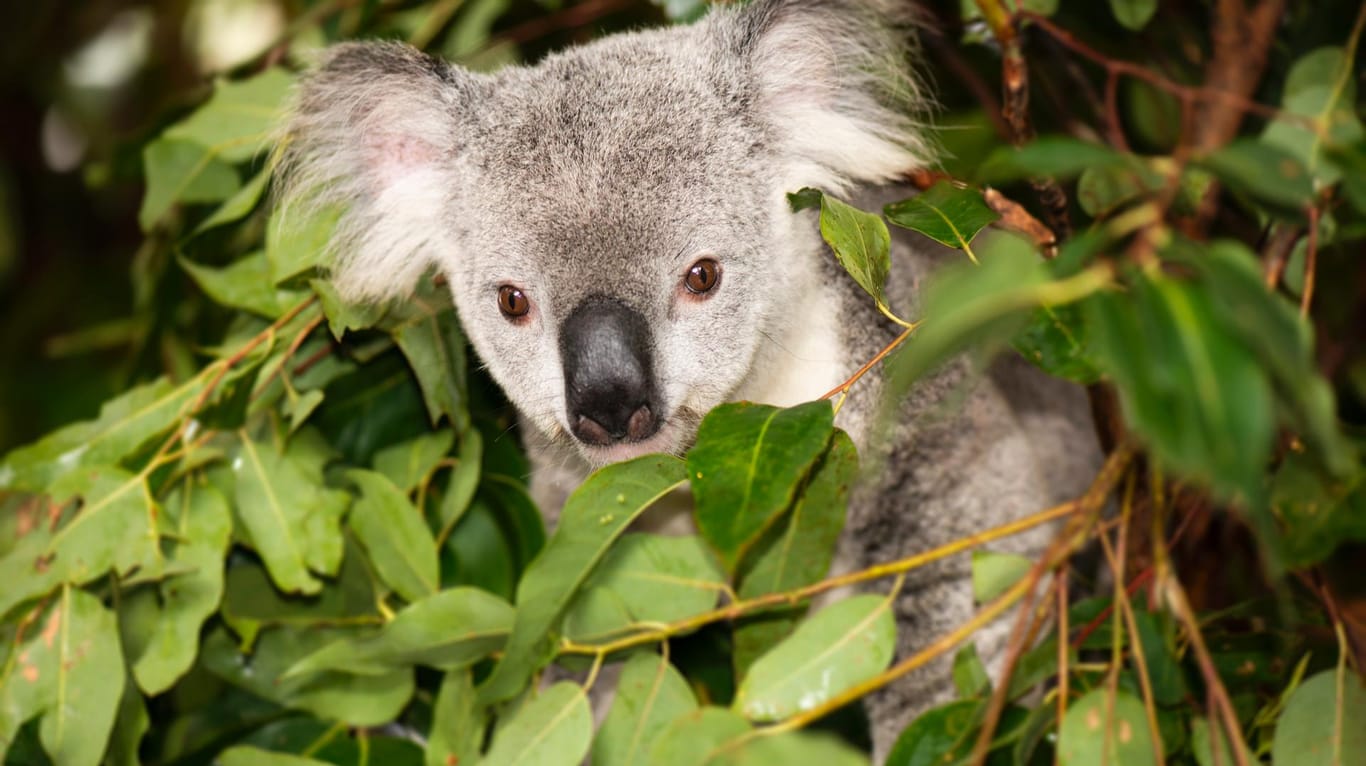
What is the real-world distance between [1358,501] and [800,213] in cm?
94

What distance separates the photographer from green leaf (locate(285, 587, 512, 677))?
66.3 inches

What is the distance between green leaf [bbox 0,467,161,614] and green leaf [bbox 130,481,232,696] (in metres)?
0.06

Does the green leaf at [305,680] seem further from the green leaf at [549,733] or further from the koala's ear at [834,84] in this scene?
the koala's ear at [834,84]

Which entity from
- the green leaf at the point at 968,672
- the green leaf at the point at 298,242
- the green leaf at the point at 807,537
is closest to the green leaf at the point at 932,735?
the green leaf at the point at 968,672

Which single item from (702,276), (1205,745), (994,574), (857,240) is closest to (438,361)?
(702,276)

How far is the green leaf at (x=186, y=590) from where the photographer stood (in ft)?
6.05

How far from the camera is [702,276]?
5.82ft

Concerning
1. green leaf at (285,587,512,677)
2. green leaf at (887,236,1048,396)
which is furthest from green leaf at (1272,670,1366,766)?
green leaf at (285,587,512,677)

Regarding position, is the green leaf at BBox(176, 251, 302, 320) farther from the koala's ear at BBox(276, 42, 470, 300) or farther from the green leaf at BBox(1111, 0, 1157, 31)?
the green leaf at BBox(1111, 0, 1157, 31)

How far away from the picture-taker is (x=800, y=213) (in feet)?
6.38

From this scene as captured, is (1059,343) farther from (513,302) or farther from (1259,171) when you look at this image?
(513,302)

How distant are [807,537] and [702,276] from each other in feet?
1.35

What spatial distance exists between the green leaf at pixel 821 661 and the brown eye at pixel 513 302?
2.22 feet

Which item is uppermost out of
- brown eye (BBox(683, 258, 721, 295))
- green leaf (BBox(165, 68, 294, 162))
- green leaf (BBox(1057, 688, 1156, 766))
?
brown eye (BBox(683, 258, 721, 295))
